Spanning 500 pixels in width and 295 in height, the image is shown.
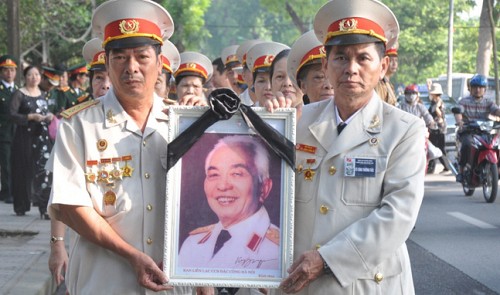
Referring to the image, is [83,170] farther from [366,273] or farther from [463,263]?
[463,263]

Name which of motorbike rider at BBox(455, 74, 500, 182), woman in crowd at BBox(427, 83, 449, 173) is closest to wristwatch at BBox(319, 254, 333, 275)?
motorbike rider at BBox(455, 74, 500, 182)

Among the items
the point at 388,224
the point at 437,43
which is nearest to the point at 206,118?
the point at 388,224

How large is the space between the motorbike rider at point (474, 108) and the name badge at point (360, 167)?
13025 millimetres

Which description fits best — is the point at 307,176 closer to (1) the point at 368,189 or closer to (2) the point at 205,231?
(1) the point at 368,189

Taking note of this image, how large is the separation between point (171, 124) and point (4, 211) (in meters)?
10.8

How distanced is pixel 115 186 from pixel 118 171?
59mm

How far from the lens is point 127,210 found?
4.09m

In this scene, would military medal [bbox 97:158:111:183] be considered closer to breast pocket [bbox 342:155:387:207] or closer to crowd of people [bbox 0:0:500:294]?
crowd of people [bbox 0:0:500:294]

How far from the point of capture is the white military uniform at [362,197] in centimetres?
378

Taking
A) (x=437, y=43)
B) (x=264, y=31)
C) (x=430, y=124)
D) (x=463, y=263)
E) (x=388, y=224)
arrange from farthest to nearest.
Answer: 1. (x=264, y=31)
2. (x=437, y=43)
3. (x=430, y=124)
4. (x=463, y=263)
5. (x=388, y=224)

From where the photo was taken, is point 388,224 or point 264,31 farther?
point 264,31

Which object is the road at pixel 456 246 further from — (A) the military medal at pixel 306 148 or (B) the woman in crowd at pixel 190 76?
(A) the military medal at pixel 306 148

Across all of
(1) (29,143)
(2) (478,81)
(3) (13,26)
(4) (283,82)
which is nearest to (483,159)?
(2) (478,81)

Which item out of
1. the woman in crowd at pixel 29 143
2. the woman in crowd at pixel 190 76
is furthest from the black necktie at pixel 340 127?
the woman in crowd at pixel 29 143
